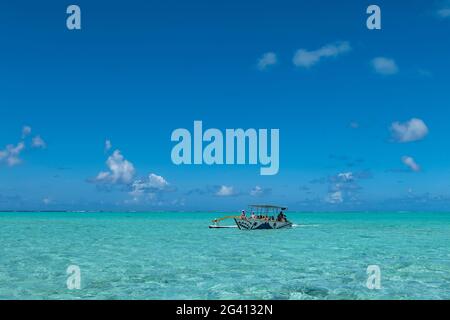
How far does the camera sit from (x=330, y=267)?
2114 centimetres

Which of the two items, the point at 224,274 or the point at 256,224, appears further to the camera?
the point at 256,224

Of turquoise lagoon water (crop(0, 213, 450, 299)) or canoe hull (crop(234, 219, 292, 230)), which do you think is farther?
canoe hull (crop(234, 219, 292, 230))

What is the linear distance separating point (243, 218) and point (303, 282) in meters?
32.3

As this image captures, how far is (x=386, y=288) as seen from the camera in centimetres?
1602

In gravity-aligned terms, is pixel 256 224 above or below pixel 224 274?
above

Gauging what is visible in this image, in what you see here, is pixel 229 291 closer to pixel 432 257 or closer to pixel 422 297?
pixel 422 297

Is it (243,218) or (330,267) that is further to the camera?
(243,218)

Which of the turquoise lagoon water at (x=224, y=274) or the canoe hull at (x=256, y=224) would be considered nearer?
the turquoise lagoon water at (x=224, y=274)
